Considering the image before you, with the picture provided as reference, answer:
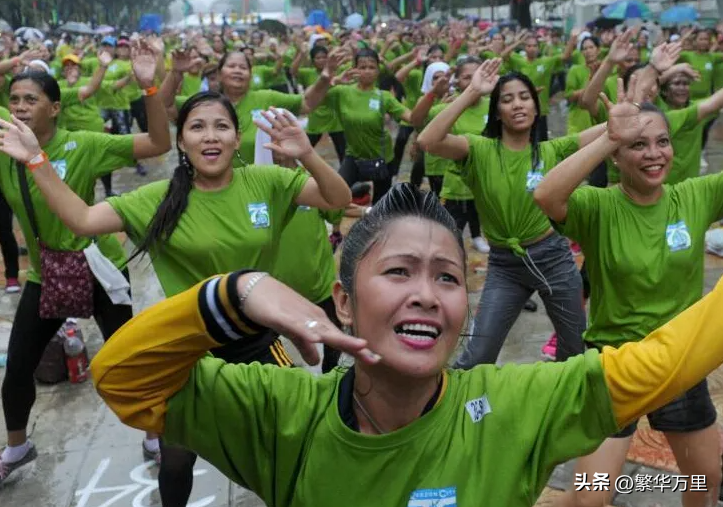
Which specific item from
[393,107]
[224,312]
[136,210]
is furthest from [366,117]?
[224,312]

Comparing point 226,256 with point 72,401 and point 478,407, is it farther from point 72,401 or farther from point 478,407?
point 72,401

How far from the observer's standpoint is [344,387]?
1901mm

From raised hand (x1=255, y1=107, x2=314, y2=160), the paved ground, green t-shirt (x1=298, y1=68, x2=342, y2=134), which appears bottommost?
the paved ground

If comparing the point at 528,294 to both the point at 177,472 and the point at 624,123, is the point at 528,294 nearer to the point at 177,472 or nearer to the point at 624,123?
the point at 624,123

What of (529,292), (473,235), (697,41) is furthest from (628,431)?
(697,41)

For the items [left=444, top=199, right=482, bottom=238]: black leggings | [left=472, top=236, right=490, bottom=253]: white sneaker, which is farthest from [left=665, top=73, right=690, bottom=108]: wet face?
[left=472, top=236, right=490, bottom=253]: white sneaker

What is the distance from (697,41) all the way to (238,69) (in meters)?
7.42

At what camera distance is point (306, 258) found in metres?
4.72

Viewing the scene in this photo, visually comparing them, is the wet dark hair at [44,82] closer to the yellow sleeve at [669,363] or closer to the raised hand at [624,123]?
the raised hand at [624,123]

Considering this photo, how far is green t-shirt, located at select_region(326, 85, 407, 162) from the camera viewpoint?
8.31m

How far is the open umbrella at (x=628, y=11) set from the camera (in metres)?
22.0

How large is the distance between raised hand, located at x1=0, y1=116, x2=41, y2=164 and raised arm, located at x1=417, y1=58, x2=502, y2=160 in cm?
201

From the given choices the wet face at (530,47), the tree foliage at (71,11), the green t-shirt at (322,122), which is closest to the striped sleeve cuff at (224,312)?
the green t-shirt at (322,122)

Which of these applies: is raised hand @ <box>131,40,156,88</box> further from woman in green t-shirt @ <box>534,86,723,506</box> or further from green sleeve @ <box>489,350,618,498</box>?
green sleeve @ <box>489,350,618,498</box>
